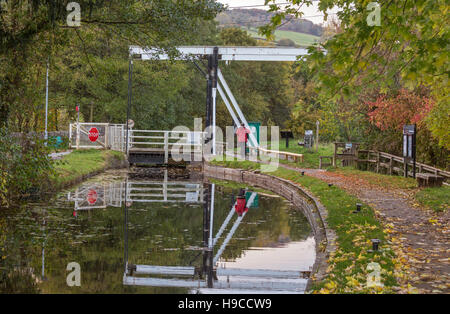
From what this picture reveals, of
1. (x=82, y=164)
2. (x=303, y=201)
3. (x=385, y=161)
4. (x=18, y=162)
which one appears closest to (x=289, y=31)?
(x=385, y=161)

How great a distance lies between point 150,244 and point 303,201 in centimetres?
691

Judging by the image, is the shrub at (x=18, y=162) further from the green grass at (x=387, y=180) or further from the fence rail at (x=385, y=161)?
the fence rail at (x=385, y=161)

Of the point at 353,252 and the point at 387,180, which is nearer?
the point at 353,252

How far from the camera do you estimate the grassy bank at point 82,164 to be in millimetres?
22095

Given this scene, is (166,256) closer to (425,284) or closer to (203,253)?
(203,253)

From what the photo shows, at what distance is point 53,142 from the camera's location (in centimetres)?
1616

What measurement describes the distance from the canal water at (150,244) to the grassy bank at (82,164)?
1.67 metres

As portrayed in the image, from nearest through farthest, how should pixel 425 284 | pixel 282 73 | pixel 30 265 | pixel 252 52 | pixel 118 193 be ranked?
pixel 425 284
pixel 30 265
pixel 118 193
pixel 252 52
pixel 282 73

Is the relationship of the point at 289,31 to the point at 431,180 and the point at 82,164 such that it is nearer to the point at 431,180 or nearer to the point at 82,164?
the point at 82,164

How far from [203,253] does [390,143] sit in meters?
16.1

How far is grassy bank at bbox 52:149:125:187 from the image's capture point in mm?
22095

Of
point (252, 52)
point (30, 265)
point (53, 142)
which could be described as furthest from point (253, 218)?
point (252, 52)

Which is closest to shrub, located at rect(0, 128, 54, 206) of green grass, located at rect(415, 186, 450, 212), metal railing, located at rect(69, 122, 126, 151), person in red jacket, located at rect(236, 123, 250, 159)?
green grass, located at rect(415, 186, 450, 212)

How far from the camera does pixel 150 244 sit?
12383 millimetres
